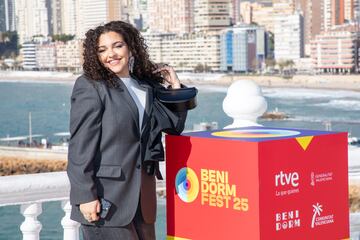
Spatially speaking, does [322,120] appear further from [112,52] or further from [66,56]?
[66,56]

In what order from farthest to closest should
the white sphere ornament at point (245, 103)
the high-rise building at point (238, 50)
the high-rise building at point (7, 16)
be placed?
the high-rise building at point (7, 16), the high-rise building at point (238, 50), the white sphere ornament at point (245, 103)

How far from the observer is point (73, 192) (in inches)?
67.3

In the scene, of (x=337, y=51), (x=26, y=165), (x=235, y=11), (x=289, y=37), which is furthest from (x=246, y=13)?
(x=26, y=165)

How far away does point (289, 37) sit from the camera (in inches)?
2667

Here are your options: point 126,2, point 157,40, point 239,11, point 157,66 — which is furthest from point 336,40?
point 157,66

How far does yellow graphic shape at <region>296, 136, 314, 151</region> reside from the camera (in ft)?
5.42

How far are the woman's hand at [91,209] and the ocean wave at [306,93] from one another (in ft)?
160

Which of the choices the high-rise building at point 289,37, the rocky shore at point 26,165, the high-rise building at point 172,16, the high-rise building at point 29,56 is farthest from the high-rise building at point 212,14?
the rocky shore at point 26,165

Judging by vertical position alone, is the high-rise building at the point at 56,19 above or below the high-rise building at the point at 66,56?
above

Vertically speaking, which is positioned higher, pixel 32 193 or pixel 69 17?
pixel 32 193

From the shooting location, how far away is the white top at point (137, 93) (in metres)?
1.74

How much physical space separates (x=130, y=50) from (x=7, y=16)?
305ft

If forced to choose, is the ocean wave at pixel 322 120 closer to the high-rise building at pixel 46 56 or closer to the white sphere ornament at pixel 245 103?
the white sphere ornament at pixel 245 103

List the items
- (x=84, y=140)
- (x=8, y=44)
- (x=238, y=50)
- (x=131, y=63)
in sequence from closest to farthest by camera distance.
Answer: (x=84, y=140), (x=131, y=63), (x=238, y=50), (x=8, y=44)
